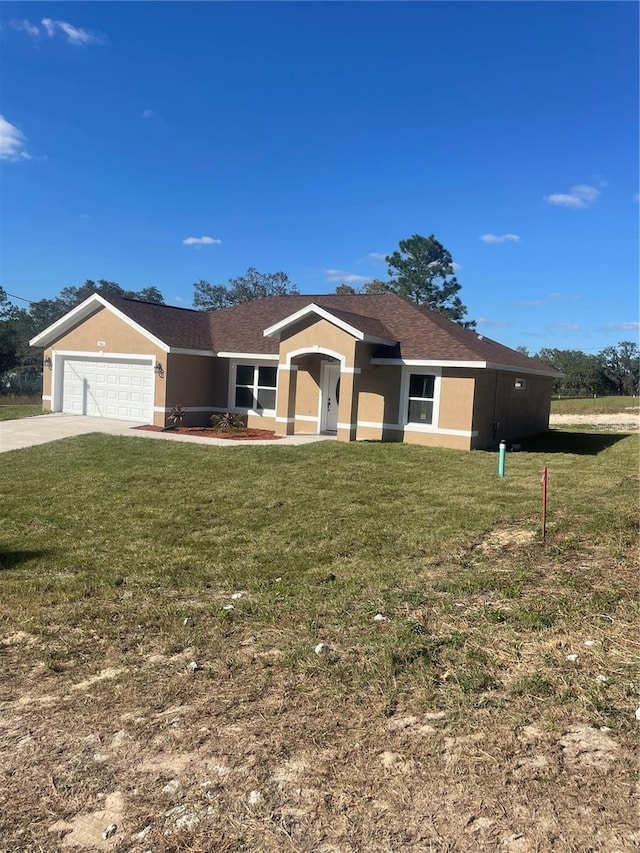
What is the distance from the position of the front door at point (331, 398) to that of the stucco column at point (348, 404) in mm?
1851

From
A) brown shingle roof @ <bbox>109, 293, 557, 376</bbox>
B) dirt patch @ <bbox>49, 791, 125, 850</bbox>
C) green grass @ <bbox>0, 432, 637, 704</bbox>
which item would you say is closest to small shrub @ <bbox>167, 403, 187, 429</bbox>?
brown shingle roof @ <bbox>109, 293, 557, 376</bbox>

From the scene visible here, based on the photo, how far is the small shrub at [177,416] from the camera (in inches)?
797

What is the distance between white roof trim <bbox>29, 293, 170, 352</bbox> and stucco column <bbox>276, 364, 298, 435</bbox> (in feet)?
13.0

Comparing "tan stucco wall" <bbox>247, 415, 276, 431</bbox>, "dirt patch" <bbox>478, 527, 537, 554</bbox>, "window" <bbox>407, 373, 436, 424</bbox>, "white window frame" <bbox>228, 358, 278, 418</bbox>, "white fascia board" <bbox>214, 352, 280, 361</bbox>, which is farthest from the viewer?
"white window frame" <bbox>228, 358, 278, 418</bbox>

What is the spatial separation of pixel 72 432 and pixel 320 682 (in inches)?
621

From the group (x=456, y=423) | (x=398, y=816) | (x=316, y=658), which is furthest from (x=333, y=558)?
(x=456, y=423)

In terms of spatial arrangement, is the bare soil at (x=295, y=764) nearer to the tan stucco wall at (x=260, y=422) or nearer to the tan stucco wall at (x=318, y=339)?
the tan stucco wall at (x=318, y=339)

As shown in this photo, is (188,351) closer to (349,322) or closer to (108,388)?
(108,388)

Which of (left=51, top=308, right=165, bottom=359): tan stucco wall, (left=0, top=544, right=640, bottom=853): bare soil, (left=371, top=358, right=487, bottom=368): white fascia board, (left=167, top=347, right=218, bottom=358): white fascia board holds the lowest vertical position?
(left=0, top=544, right=640, bottom=853): bare soil

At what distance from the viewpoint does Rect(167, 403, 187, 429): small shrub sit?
20250 mm

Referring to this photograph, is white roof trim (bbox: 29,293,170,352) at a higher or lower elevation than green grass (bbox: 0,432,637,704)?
higher

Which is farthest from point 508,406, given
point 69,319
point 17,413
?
point 17,413

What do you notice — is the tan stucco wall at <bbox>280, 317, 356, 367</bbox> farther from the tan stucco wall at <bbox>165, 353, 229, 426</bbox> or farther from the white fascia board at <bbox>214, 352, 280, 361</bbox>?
the tan stucco wall at <bbox>165, 353, 229, 426</bbox>

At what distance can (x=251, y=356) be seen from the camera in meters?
20.9
